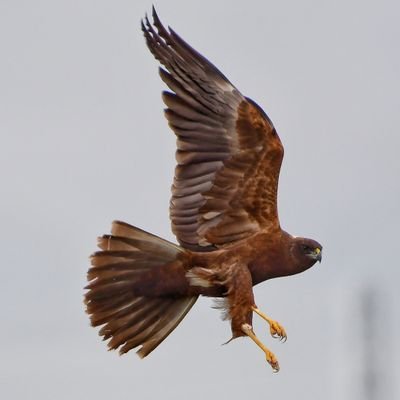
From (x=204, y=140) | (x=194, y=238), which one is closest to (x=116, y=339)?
(x=194, y=238)

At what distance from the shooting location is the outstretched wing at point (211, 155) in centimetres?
1370

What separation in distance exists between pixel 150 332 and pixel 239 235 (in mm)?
1337

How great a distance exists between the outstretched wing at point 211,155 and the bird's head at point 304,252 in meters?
0.29

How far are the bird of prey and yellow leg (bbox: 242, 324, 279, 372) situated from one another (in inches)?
4.6

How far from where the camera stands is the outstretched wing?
13703 mm

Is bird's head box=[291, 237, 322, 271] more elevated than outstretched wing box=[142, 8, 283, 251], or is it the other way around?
outstretched wing box=[142, 8, 283, 251]

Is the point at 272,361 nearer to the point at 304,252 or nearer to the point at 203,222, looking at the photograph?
the point at 304,252

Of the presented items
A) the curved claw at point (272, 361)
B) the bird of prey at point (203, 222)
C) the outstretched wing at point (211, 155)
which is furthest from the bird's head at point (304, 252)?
the curved claw at point (272, 361)

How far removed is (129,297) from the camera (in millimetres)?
14047

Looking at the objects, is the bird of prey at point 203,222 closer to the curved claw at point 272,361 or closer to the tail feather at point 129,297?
the tail feather at point 129,297

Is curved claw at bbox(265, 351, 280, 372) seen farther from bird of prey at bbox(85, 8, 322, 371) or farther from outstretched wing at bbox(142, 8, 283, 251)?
outstretched wing at bbox(142, 8, 283, 251)

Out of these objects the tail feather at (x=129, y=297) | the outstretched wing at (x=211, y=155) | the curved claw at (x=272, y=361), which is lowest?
the curved claw at (x=272, y=361)

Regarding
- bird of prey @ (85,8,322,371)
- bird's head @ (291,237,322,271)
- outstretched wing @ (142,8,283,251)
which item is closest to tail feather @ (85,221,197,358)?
bird of prey @ (85,8,322,371)

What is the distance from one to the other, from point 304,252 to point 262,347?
1.10m
